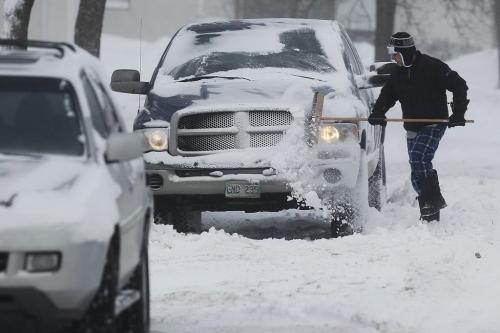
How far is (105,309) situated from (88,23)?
1639 centimetres

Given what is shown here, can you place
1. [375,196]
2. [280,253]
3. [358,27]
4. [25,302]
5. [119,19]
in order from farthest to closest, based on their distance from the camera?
[358,27] < [119,19] < [375,196] < [280,253] < [25,302]

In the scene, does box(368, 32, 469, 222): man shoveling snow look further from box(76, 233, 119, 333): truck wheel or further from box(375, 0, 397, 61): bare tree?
box(375, 0, 397, 61): bare tree

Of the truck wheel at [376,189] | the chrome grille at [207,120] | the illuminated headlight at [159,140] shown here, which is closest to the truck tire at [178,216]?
the illuminated headlight at [159,140]

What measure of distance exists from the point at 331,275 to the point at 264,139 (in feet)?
7.52

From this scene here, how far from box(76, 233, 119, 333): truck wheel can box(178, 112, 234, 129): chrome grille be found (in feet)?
19.3

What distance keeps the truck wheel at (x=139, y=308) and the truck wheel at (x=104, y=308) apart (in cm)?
84

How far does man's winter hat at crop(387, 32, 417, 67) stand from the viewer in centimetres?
1376

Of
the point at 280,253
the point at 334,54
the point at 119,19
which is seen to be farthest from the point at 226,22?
the point at 119,19

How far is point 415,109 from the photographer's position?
45.3ft

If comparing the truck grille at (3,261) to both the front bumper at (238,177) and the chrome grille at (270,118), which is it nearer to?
the front bumper at (238,177)

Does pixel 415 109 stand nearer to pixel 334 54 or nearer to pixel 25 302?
pixel 334 54

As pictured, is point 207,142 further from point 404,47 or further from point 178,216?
point 404,47

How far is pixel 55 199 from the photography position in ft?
22.6

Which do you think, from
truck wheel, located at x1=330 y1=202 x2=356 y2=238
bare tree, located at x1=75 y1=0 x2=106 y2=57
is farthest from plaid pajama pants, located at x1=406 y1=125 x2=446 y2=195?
bare tree, located at x1=75 y1=0 x2=106 y2=57
